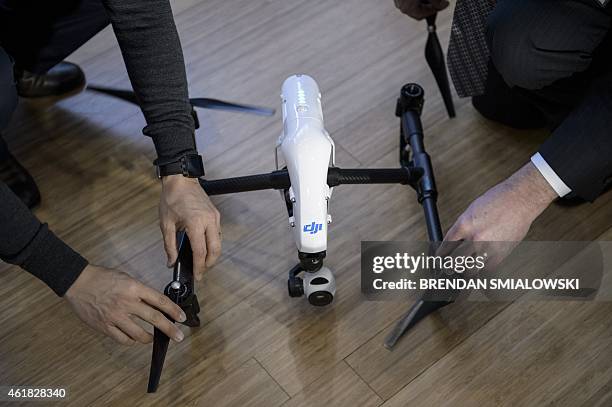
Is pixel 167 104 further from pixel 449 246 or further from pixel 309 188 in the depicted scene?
pixel 449 246

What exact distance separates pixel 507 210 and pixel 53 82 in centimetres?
106

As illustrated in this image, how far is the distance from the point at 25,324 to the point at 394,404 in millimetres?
639

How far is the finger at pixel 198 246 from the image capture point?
3.42 ft

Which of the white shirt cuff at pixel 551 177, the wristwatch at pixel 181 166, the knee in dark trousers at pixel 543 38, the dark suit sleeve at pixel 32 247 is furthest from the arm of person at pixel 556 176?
the dark suit sleeve at pixel 32 247

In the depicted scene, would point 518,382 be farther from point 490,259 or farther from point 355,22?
point 355,22

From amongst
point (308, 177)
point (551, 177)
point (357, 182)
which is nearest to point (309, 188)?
point (308, 177)

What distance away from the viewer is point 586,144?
102cm

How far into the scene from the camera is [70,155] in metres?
1.54

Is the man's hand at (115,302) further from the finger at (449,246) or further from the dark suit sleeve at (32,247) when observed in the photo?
the finger at (449,246)

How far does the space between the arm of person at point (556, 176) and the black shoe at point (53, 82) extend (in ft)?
3.23

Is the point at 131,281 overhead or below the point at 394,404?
overhead

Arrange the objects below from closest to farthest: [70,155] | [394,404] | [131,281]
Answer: [131,281] < [394,404] < [70,155]

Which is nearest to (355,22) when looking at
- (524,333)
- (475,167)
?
(475,167)

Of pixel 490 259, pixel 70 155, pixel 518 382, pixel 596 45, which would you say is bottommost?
pixel 518 382
